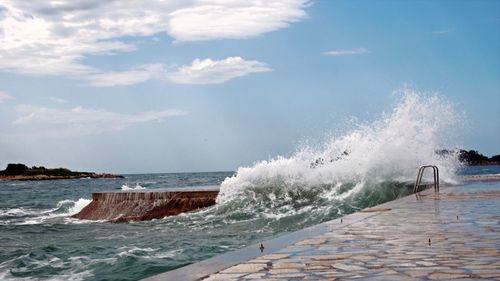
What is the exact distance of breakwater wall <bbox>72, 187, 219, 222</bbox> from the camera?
661 inches

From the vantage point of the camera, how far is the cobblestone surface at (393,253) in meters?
4.38

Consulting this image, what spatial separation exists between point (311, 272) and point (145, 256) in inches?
216

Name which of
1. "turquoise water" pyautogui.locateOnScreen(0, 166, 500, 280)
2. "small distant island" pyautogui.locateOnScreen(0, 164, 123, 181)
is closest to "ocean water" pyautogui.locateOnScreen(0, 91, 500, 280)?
"turquoise water" pyautogui.locateOnScreen(0, 166, 500, 280)

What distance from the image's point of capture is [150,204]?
681 inches

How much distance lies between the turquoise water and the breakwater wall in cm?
60

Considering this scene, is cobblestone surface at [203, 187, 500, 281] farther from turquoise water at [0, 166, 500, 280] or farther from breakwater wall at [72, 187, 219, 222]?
breakwater wall at [72, 187, 219, 222]

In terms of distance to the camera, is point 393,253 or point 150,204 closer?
point 393,253

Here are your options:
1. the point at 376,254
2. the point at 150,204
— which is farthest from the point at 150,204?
the point at 376,254

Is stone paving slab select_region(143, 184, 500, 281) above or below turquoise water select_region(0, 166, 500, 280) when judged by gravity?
above

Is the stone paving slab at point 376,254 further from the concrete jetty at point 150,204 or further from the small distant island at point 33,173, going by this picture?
the small distant island at point 33,173

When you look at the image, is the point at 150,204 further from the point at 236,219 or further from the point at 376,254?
the point at 376,254

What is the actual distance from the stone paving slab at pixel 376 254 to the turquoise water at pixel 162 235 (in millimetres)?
2752

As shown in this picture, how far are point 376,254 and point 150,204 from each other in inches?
497

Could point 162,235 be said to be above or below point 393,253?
below
